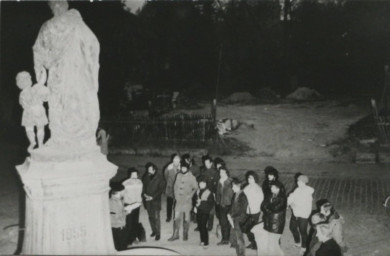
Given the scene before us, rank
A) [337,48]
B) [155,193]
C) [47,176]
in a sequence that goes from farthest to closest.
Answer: [337,48], [155,193], [47,176]

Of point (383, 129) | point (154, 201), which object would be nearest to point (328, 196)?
point (154, 201)

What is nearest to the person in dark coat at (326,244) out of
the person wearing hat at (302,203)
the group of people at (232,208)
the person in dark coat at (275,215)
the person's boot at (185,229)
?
the group of people at (232,208)

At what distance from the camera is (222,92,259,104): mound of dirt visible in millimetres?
26688

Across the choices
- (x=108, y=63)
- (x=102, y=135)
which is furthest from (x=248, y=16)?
(x=102, y=135)

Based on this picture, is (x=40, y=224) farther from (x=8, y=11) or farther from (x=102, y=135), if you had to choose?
(x=8, y=11)

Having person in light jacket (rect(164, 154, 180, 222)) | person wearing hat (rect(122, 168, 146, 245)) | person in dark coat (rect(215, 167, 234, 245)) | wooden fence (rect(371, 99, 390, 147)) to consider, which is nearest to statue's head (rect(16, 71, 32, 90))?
person wearing hat (rect(122, 168, 146, 245))

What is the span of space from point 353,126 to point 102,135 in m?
11.9

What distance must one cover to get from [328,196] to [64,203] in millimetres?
8572

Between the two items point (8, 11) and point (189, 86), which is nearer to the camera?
point (8, 11)

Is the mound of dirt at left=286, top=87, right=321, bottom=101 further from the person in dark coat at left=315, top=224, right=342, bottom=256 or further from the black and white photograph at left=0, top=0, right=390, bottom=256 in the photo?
the person in dark coat at left=315, top=224, right=342, bottom=256

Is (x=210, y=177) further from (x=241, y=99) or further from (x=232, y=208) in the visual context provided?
(x=241, y=99)

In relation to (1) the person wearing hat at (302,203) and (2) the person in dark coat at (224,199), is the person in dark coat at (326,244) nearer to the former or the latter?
(1) the person wearing hat at (302,203)

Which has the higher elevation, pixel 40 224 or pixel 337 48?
pixel 337 48

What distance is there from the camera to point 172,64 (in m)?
29.3
